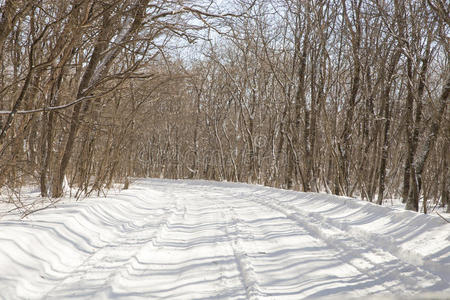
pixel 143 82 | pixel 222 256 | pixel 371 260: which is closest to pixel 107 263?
pixel 222 256

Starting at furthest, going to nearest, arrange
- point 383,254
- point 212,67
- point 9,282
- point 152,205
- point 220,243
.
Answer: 1. point 212,67
2. point 152,205
3. point 220,243
4. point 383,254
5. point 9,282

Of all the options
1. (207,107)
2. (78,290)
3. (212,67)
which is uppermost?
(212,67)

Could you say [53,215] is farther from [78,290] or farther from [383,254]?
[383,254]

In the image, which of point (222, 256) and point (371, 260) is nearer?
point (371, 260)

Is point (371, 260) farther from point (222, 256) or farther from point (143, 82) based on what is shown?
point (143, 82)

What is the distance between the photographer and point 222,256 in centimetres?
492

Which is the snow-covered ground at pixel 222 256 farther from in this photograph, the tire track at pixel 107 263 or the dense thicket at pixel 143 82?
the dense thicket at pixel 143 82

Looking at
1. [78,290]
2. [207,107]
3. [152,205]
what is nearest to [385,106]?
[152,205]

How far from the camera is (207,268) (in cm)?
442

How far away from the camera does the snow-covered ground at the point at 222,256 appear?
3.69m

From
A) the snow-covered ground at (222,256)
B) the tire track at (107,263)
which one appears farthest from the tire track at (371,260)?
the tire track at (107,263)

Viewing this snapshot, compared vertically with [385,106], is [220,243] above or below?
below

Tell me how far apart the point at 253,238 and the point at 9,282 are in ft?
11.7

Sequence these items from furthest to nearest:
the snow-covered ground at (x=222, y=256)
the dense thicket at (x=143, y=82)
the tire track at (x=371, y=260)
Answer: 1. the dense thicket at (x=143, y=82)
2. the tire track at (x=371, y=260)
3. the snow-covered ground at (x=222, y=256)
